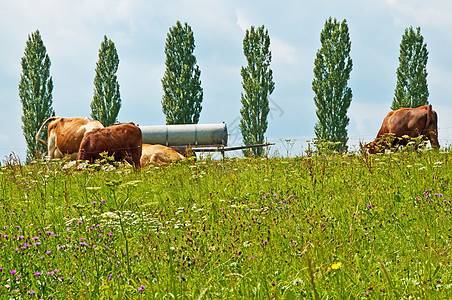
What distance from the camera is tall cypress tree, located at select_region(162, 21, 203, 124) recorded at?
29.1 metres

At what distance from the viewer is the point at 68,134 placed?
12938mm

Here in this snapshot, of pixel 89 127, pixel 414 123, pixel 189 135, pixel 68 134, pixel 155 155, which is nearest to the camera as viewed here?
pixel 68 134

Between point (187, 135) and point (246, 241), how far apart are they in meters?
20.9

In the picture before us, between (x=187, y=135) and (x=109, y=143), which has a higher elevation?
(x=187, y=135)

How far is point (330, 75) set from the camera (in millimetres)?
28500

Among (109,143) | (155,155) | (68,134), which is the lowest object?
(155,155)

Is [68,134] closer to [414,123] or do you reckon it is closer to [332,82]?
[414,123]

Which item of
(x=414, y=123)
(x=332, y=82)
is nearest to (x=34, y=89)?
(x=332, y=82)

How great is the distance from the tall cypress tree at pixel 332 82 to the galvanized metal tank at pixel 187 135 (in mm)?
8219

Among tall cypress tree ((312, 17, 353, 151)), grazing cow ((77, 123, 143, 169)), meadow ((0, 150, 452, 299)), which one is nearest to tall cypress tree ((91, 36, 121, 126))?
tall cypress tree ((312, 17, 353, 151))

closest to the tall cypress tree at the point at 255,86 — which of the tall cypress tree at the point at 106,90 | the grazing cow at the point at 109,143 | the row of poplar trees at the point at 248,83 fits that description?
the row of poplar trees at the point at 248,83

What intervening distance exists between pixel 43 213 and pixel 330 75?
26.5 meters

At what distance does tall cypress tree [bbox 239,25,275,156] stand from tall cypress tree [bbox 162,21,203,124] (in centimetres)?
372

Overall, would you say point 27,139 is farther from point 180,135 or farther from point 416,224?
point 416,224
